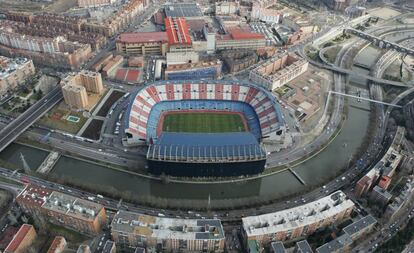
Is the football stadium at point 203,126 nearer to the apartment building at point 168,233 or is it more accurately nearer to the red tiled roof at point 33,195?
the apartment building at point 168,233

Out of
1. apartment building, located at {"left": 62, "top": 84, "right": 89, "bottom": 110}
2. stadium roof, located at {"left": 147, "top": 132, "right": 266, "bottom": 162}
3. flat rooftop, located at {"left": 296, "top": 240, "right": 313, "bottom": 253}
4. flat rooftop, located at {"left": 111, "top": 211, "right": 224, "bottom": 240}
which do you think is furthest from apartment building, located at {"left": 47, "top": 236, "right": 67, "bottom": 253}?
apartment building, located at {"left": 62, "top": 84, "right": 89, "bottom": 110}

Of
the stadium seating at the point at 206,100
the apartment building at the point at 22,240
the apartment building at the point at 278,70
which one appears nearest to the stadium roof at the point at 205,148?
the stadium seating at the point at 206,100

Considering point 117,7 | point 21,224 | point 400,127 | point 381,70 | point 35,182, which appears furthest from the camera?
point 117,7

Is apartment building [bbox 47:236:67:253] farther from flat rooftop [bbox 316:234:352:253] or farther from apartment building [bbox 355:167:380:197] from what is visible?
apartment building [bbox 355:167:380:197]

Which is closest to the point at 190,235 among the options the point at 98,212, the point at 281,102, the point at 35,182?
the point at 98,212

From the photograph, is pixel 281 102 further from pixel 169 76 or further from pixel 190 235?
pixel 190 235

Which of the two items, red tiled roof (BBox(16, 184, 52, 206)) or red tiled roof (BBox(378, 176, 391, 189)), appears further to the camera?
red tiled roof (BBox(378, 176, 391, 189))

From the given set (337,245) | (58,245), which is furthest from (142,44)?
(337,245)
